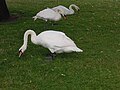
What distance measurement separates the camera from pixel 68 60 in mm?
7980

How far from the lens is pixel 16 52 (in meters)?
8.69

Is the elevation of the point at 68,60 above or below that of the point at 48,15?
above

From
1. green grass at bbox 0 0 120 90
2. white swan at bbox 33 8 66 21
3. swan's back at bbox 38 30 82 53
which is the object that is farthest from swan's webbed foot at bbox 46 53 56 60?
white swan at bbox 33 8 66 21

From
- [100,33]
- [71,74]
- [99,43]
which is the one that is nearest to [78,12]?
[100,33]

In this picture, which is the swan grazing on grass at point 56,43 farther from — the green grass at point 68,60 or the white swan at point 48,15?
the white swan at point 48,15

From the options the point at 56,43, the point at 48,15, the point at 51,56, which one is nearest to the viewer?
the point at 56,43

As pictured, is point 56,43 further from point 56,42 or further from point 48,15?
point 48,15

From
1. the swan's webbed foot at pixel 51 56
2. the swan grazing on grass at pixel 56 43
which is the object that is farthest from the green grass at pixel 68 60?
the swan grazing on grass at pixel 56 43

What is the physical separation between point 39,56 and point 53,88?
2029mm

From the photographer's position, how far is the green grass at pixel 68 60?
664cm

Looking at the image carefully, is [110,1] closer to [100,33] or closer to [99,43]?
[100,33]

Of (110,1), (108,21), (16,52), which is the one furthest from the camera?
(110,1)

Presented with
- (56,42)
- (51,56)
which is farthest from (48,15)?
(56,42)

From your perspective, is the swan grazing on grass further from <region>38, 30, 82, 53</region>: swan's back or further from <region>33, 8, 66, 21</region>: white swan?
<region>33, 8, 66, 21</region>: white swan
